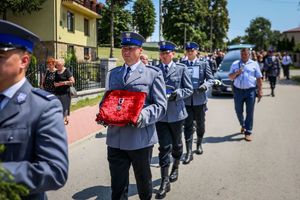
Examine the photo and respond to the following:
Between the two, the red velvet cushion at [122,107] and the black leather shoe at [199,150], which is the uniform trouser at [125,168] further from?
the black leather shoe at [199,150]

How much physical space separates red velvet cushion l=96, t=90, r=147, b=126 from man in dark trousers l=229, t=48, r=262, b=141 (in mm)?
5452

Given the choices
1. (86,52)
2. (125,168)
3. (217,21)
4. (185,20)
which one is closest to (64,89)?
(125,168)

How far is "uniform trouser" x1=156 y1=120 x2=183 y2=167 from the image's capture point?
18.2 ft

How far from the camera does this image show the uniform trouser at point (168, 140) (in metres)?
5.55

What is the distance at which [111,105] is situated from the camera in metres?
3.94

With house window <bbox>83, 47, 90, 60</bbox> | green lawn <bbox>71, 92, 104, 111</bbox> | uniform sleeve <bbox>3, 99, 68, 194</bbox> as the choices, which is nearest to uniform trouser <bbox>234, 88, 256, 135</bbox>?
green lawn <bbox>71, 92, 104, 111</bbox>

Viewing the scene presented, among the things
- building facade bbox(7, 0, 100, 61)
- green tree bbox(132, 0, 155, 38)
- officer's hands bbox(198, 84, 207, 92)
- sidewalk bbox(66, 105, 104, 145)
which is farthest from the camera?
green tree bbox(132, 0, 155, 38)

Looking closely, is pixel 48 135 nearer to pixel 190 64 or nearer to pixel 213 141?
pixel 190 64

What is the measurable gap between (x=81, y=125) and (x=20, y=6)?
19386mm

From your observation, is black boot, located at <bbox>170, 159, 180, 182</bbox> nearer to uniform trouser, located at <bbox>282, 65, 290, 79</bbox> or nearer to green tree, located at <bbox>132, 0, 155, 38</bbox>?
uniform trouser, located at <bbox>282, 65, 290, 79</bbox>

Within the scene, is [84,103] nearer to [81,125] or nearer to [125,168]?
[81,125]

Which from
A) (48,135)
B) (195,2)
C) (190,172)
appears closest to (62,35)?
(190,172)

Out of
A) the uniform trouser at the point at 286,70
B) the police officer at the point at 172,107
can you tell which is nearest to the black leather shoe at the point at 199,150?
the police officer at the point at 172,107

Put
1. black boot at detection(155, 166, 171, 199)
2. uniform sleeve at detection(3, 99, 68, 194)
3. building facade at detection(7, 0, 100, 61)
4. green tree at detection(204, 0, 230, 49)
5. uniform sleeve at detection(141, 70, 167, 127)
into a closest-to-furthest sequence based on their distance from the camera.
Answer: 1. uniform sleeve at detection(3, 99, 68, 194)
2. uniform sleeve at detection(141, 70, 167, 127)
3. black boot at detection(155, 166, 171, 199)
4. building facade at detection(7, 0, 100, 61)
5. green tree at detection(204, 0, 230, 49)
